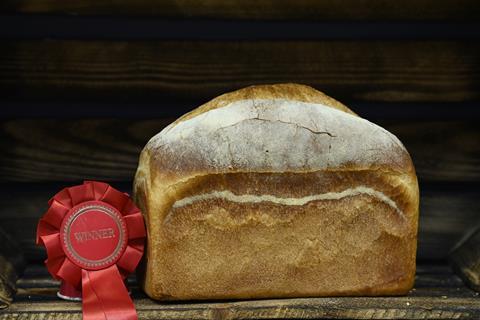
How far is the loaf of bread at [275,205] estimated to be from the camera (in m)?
1.72

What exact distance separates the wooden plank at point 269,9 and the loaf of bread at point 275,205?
17.9 inches

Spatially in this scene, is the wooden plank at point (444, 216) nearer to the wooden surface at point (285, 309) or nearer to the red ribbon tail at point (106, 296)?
the wooden surface at point (285, 309)

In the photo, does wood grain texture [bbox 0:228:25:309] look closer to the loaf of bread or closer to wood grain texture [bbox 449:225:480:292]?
the loaf of bread

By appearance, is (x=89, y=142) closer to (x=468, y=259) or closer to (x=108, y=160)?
(x=108, y=160)

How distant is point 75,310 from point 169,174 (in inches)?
12.5

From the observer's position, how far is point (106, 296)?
5.58 feet

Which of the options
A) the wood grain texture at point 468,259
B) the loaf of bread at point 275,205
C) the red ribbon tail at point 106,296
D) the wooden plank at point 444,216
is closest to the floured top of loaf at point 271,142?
the loaf of bread at point 275,205

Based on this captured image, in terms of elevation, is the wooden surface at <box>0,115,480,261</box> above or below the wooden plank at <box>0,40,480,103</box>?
below

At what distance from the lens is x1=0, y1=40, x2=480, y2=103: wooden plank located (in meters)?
2.16

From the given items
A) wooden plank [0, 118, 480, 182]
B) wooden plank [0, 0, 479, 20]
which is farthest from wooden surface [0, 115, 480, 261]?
wooden plank [0, 0, 479, 20]

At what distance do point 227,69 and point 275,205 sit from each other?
1.89 feet

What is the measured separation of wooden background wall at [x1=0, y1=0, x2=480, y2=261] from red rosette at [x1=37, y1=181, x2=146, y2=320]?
46cm

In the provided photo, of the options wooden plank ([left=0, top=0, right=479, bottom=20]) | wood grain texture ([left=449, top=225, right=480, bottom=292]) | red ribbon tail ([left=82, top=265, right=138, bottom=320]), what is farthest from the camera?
wooden plank ([left=0, top=0, right=479, bottom=20])

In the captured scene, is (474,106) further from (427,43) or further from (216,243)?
(216,243)
